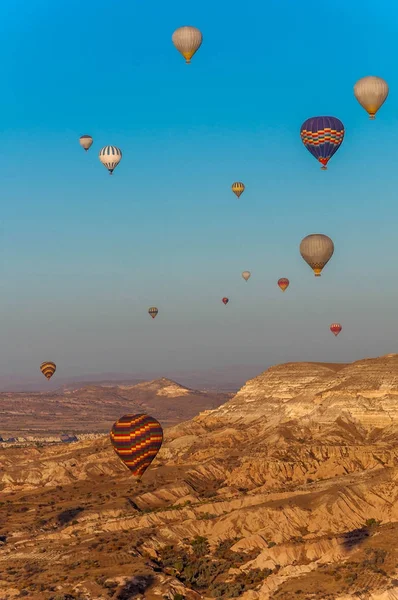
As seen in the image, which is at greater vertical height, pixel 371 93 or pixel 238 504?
pixel 371 93

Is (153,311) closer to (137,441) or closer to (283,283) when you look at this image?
(283,283)

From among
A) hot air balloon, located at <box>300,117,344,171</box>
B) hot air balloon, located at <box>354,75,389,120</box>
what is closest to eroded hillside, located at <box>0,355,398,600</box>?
hot air balloon, located at <box>300,117,344,171</box>

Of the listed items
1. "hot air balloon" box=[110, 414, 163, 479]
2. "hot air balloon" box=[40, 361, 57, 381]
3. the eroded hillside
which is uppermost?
"hot air balloon" box=[40, 361, 57, 381]

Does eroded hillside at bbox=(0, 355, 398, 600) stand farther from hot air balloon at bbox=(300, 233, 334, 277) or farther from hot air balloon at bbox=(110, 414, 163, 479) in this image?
hot air balloon at bbox=(300, 233, 334, 277)

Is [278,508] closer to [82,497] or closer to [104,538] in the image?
[104,538]

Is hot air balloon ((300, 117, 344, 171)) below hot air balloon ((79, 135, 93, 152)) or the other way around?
below

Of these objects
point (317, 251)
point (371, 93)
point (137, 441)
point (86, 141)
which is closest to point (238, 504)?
point (137, 441)
